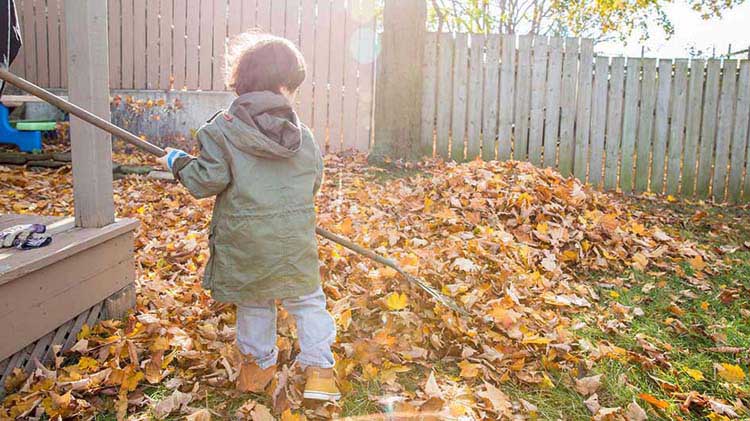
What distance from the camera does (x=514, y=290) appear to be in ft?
11.6

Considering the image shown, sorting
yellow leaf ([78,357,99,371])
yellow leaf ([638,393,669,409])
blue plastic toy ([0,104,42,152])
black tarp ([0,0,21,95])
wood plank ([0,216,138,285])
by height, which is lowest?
yellow leaf ([638,393,669,409])

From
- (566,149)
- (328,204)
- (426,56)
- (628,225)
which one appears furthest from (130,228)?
(566,149)

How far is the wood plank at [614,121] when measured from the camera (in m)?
7.16

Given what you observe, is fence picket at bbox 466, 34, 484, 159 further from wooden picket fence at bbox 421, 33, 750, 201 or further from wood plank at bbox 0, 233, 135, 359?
wood plank at bbox 0, 233, 135, 359

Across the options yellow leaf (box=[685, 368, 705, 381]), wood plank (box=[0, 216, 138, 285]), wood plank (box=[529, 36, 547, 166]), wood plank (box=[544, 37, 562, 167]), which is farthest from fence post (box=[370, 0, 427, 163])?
yellow leaf (box=[685, 368, 705, 381])

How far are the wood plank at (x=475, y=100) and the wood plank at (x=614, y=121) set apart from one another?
1.47 m

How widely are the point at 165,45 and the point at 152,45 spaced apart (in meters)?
0.20

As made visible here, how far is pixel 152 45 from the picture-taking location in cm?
886

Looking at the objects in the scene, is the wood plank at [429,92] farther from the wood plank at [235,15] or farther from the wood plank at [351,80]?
the wood plank at [235,15]

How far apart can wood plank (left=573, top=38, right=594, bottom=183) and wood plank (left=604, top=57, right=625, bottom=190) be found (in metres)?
0.22

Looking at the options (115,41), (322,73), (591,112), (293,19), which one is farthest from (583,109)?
(115,41)

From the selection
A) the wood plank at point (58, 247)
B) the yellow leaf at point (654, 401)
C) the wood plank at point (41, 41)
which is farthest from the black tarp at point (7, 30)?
the wood plank at point (41, 41)

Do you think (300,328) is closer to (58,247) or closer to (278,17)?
(58,247)

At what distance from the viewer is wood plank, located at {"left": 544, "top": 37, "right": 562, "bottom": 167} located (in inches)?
285
